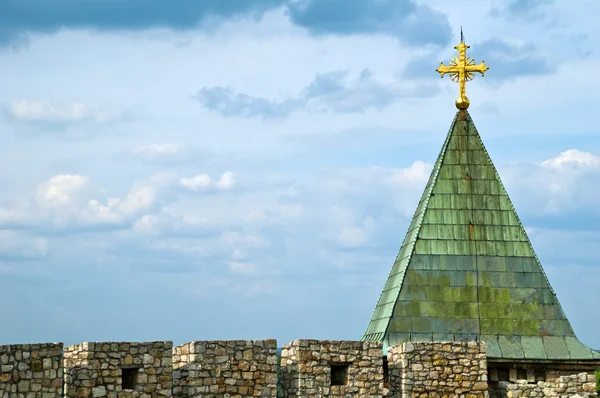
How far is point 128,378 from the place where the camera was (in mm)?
23406

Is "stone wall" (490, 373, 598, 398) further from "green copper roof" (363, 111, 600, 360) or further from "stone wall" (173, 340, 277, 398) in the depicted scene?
"stone wall" (173, 340, 277, 398)

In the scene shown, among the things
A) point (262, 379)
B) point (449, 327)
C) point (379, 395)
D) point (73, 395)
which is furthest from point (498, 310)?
point (73, 395)

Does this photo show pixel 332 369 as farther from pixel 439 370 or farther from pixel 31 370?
pixel 31 370

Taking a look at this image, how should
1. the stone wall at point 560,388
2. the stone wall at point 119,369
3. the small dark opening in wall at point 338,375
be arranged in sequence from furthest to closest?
the stone wall at point 560,388 → the small dark opening in wall at point 338,375 → the stone wall at point 119,369

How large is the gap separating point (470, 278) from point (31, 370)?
1070 cm

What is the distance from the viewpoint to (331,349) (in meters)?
24.7

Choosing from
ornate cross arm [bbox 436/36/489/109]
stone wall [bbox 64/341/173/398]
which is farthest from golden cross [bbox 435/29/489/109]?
stone wall [bbox 64/341/173/398]

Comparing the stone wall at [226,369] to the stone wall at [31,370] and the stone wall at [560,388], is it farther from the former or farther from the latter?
the stone wall at [560,388]

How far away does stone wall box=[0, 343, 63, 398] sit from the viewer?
21891mm

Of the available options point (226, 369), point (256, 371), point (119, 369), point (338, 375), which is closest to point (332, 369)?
point (338, 375)

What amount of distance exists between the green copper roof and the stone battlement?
180 centimetres

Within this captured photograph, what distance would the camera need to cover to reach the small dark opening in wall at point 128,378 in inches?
918

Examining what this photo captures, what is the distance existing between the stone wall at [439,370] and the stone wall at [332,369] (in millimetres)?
762

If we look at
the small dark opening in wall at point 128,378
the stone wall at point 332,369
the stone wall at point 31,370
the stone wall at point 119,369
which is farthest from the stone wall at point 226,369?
the stone wall at point 31,370
